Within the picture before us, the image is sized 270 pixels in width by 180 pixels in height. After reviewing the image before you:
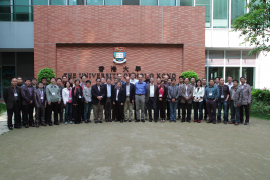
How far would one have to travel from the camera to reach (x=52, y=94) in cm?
754

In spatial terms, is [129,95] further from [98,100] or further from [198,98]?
[198,98]

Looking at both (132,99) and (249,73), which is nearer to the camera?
(132,99)

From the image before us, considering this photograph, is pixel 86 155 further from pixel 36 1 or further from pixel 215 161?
pixel 36 1

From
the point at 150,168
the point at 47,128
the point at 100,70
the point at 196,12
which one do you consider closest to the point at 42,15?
the point at 100,70

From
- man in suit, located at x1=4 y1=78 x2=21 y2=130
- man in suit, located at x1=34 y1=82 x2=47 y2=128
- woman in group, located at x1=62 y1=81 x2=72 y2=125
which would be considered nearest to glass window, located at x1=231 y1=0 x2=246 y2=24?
woman in group, located at x1=62 y1=81 x2=72 y2=125

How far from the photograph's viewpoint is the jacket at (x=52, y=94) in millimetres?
7500

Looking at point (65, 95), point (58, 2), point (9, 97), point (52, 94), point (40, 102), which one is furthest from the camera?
point (58, 2)

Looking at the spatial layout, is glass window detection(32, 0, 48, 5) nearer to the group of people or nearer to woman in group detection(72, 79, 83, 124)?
the group of people

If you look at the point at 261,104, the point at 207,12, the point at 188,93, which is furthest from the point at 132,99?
the point at 207,12

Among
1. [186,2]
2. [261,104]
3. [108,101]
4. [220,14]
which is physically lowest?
[261,104]

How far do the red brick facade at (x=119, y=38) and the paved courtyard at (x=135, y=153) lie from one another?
276 inches

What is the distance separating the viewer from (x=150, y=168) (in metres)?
3.62

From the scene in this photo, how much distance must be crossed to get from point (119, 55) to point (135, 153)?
9.41 metres

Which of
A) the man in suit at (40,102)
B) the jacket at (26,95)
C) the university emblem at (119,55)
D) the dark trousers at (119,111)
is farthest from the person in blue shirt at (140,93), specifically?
the university emblem at (119,55)
